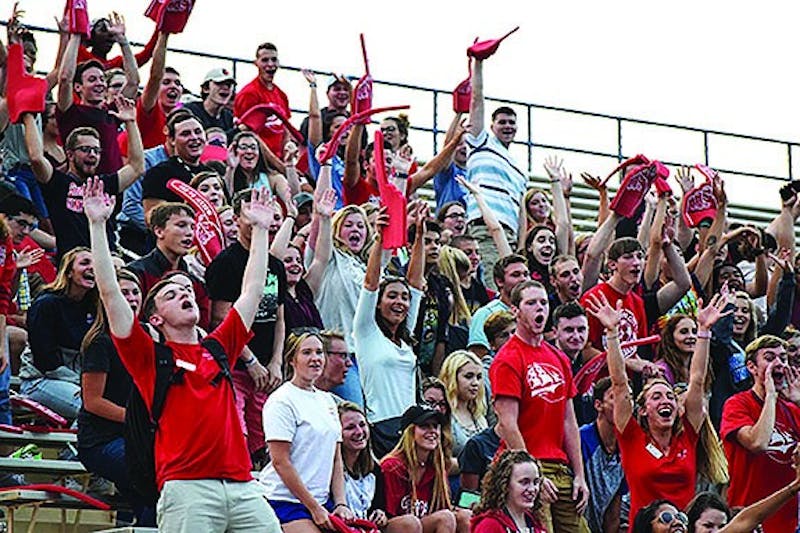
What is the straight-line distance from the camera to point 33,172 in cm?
1168

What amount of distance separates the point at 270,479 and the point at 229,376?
40.8 inches

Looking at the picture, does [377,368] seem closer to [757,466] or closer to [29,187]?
[757,466]

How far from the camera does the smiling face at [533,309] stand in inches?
382

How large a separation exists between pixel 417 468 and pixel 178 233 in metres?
1.91

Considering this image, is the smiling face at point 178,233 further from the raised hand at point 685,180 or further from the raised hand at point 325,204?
the raised hand at point 685,180

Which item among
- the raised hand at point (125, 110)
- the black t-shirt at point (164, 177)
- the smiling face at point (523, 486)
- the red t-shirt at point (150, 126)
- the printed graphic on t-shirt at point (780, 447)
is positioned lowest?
the smiling face at point (523, 486)

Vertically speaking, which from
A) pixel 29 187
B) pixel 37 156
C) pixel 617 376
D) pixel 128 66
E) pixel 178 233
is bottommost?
pixel 617 376

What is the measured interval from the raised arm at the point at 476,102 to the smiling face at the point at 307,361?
5.58 m

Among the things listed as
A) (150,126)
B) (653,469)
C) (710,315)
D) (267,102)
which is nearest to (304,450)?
(653,469)

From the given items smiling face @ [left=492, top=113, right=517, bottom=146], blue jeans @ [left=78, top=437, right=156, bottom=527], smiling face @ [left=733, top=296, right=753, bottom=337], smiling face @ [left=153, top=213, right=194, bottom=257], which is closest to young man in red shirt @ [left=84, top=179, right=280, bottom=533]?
blue jeans @ [left=78, top=437, right=156, bottom=527]

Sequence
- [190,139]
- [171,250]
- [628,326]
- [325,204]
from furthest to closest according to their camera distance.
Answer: [628,326] → [190,139] → [325,204] → [171,250]

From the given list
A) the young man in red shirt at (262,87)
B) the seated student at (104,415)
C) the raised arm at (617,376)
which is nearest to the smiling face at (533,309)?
the raised arm at (617,376)

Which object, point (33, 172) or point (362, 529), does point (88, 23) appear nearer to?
point (33, 172)

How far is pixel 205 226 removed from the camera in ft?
32.6
